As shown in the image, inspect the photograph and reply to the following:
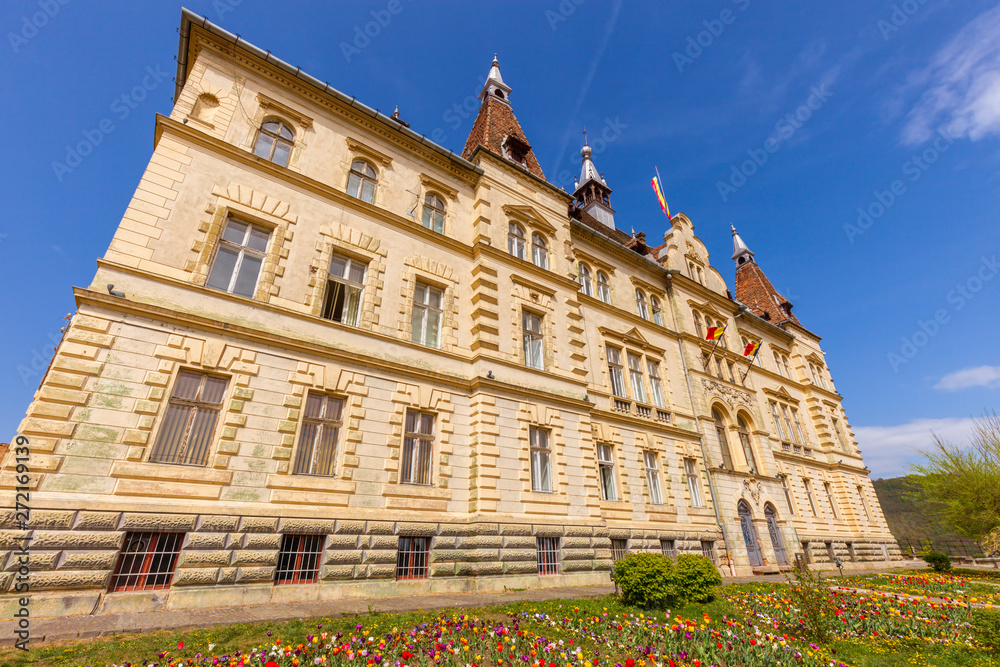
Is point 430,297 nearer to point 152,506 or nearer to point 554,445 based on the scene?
point 554,445

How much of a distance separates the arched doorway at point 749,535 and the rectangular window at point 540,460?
543 inches

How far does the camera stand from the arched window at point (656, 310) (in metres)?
26.2

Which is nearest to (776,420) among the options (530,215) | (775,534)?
(775,534)

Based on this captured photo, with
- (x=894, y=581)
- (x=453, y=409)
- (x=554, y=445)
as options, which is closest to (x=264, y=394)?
(x=453, y=409)

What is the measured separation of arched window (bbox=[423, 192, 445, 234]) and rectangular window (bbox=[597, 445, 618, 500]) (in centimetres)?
1192

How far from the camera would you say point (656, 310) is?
2656cm

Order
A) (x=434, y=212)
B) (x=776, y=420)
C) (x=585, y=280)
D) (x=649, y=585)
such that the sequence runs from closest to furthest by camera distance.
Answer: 1. (x=649, y=585)
2. (x=434, y=212)
3. (x=585, y=280)
4. (x=776, y=420)

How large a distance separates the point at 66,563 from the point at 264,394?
477 cm

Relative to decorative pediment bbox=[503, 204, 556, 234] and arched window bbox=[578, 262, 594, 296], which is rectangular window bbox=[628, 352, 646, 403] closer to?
arched window bbox=[578, 262, 594, 296]

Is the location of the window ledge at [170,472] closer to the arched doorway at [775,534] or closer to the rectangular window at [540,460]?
the rectangular window at [540,460]

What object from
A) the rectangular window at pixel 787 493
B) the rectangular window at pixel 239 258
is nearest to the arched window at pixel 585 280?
the rectangular window at pixel 239 258

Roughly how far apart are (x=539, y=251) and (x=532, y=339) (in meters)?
4.80

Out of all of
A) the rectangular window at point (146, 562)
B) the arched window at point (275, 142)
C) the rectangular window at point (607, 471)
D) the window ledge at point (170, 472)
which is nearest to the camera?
the rectangular window at point (146, 562)

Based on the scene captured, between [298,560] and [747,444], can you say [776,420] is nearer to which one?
[747,444]
